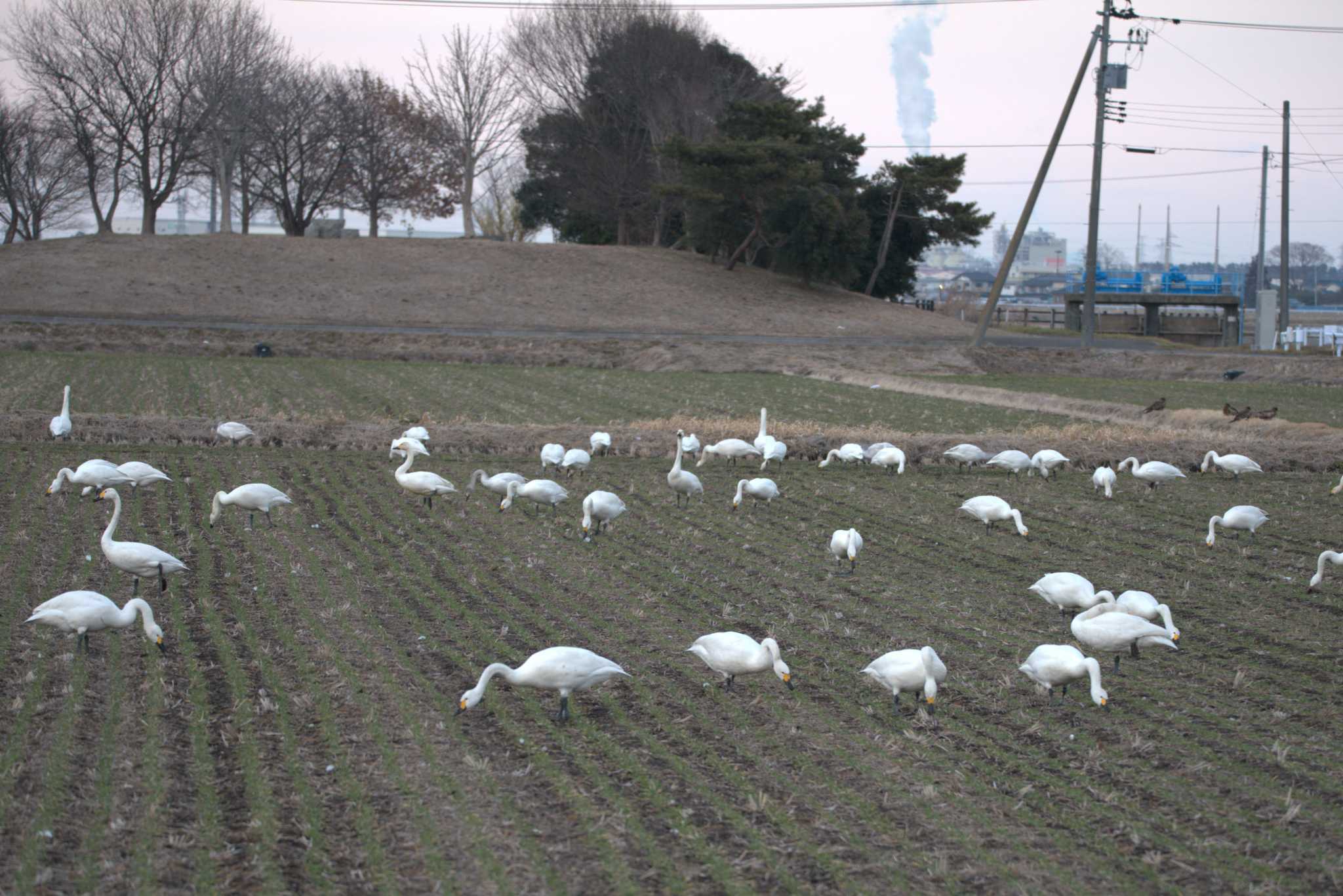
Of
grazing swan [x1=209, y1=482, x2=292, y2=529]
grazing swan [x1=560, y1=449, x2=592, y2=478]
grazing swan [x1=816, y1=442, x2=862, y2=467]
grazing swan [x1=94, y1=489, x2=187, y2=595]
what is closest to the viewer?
grazing swan [x1=94, y1=489, x2=187, y2=595]

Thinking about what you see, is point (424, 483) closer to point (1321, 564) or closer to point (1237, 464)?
point (1321, 564)

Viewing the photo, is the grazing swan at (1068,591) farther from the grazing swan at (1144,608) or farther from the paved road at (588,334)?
the paved road at (588,334)

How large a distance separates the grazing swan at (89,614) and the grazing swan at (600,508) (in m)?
4.87

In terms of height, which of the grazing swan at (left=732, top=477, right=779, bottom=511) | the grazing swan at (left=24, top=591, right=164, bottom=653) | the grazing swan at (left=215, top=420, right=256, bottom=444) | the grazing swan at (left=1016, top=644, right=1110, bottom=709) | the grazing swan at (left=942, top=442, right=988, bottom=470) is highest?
the grazing swan at (left=215, top=420, right=256, bottom=444)

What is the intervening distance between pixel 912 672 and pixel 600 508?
5.53 m

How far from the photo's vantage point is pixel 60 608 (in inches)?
324

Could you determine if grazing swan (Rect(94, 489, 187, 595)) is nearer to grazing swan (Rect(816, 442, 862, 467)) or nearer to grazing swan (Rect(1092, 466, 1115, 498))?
grazing swan (Rect(816, 442, 862, 467))

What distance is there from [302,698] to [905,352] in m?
35.0

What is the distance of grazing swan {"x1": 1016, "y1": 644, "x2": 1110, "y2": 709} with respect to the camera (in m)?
7.66

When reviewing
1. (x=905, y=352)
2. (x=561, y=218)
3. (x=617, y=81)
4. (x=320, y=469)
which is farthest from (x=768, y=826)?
(x=561, y=218)

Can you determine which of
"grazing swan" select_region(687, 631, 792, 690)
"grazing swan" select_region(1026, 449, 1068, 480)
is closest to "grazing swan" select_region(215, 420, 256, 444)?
"grazing swan" select_region(1026, 449, 1068, 480)

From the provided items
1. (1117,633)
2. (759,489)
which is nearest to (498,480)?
(759,489)

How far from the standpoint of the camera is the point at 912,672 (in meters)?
7.57

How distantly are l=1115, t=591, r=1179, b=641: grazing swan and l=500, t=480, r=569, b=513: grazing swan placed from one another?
644cm
